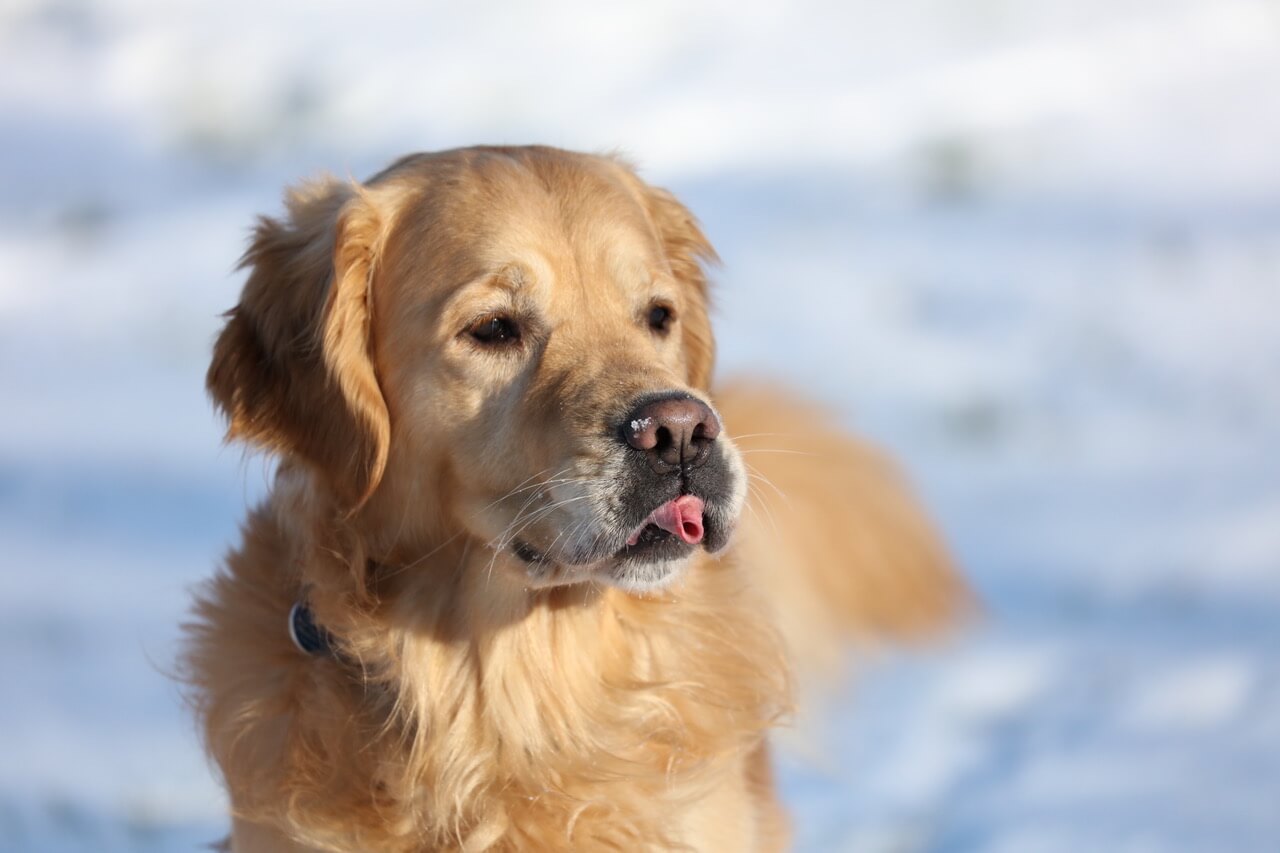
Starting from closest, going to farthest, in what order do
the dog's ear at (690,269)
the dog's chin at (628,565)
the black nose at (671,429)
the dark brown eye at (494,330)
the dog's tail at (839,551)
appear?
the black nose at (671,429)
the dog's chin at (628,565)
the dark brown eye at (494,330)
the dog's ear at (690,269)
the dog's tail at (839,551)

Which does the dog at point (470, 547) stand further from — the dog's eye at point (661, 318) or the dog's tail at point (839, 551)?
the dog's tail at point (839, 551)

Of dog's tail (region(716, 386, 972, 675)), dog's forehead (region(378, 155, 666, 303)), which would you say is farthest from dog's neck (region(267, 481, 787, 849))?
dog's tail (region(716, 386, 972, 675))

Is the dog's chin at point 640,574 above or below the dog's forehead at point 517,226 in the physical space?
below

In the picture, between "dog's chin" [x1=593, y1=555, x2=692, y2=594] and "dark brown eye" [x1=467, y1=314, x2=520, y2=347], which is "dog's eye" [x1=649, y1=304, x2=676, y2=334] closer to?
"dark brown eye" [x1=467, y1=314, x2=520, y2=347]

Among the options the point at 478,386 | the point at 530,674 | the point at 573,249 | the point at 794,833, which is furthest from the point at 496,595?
the point at 794,833

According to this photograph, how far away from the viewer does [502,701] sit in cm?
323

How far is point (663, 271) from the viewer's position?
3.34 metres

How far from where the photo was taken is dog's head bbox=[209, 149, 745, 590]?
2844mm

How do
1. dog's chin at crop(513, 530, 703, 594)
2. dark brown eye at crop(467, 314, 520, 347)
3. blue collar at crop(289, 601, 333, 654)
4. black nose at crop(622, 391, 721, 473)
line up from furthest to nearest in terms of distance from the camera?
blue collar at crop(289, 601, 333, 654) → dark brown eye at crop(467, 314, 520, 347) → dog's chin at crop(513, 530, 703, 594) → black nose at crop(622, 391, 721, 473)

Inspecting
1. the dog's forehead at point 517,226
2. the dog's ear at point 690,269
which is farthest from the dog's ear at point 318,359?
the dog's ear at point 690,269

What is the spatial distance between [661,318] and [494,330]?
460 millimetres

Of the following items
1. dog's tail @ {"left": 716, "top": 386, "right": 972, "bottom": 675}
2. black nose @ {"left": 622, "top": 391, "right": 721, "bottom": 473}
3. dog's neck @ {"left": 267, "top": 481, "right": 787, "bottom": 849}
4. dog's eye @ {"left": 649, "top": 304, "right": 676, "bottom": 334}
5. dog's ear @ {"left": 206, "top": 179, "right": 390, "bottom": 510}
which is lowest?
dog's neck @ {"left": 267, "top": 481, "right": 787, "bottom": 849}

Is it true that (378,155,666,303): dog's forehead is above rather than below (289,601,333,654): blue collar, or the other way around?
above

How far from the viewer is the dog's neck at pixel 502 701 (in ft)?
10.3
